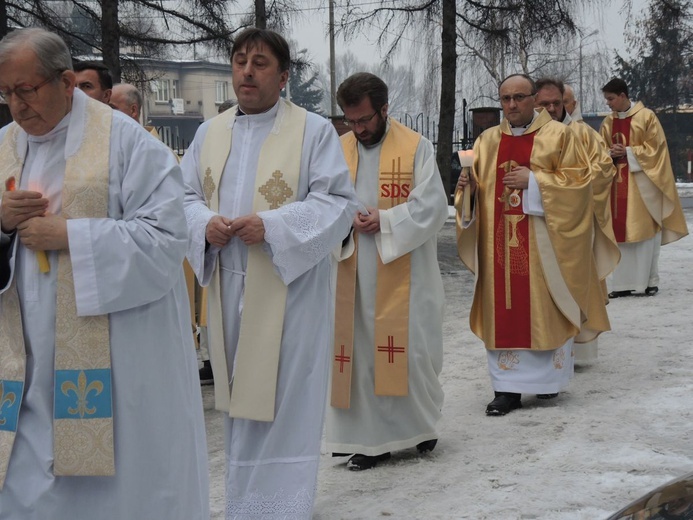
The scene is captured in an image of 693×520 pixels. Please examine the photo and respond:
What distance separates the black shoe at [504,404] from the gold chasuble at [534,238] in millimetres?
294

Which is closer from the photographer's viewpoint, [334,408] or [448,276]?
[334,408]

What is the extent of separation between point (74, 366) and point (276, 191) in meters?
1.55

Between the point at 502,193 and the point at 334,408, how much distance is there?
1942 millimetres

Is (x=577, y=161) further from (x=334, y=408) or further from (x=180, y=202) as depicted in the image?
(x=180, y=202)

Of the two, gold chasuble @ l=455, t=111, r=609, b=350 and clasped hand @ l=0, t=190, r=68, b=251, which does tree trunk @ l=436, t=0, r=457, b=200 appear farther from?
clasped hand @ l=0, t=190, r=68, b=251

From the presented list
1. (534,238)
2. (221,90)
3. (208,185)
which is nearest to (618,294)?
(534,238)

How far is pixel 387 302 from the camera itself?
5.90m

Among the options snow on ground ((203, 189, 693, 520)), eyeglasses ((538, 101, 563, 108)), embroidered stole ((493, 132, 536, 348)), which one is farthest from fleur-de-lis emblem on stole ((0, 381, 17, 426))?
eyeglasses ((538, 101, 563, 108))

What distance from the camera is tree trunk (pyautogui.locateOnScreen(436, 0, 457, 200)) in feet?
54.1

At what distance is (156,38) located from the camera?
14312 millimetres

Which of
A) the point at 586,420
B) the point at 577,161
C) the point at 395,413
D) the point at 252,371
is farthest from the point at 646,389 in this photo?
the point at 252,371

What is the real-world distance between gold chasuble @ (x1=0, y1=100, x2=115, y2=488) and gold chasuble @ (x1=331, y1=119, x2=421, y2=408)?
2.56 metres

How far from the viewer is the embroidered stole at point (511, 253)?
696 centimetres

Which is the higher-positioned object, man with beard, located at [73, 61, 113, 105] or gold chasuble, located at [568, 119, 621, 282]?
man with beard, located at [73, 61, 113, 105]
